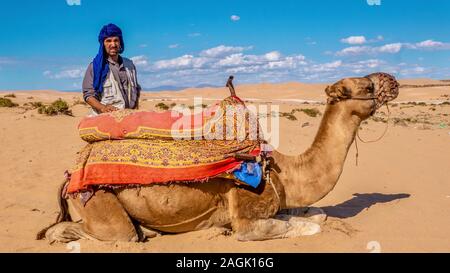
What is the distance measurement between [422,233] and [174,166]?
289 cm

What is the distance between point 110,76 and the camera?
20.0 feet

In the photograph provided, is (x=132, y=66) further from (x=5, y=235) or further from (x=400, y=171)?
(x=400, y=171)

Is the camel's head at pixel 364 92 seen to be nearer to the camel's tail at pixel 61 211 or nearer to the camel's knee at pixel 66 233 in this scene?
the camel's knee at pixel 66 233

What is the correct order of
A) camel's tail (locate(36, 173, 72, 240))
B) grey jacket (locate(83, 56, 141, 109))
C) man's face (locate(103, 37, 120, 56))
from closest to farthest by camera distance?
camel's tail (locate(36, 173, 72, 240)), grey jacket (locate(83, 56, 141, 109)), man's face (locate(103, 37, 120, 56))

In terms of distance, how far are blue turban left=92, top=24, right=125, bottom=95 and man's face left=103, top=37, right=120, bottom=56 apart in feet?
0.13

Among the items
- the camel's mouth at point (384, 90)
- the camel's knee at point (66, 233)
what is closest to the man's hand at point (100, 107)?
the camel's knee at point (66, 233)

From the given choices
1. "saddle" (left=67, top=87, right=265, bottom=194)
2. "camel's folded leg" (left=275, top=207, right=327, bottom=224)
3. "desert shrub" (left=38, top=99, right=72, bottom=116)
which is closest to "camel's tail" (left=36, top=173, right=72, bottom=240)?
"saddle" (left=67, top=87, right=265, bottom=194)

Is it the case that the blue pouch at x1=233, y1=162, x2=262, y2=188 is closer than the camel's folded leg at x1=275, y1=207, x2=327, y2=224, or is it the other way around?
the blue pouch at x1=233, y1=162, x2=262, y2=188

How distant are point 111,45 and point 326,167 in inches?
116

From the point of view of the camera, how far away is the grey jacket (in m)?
5.90

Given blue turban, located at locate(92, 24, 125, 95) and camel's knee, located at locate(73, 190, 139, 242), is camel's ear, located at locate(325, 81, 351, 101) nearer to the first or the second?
camel's knee, located at locate(73, 190, 139, 242)

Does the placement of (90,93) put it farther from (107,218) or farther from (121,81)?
(107,218)

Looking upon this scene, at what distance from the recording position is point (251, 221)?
16.7 feet

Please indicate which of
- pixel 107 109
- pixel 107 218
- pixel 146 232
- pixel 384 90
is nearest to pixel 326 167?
pixel 384 90
